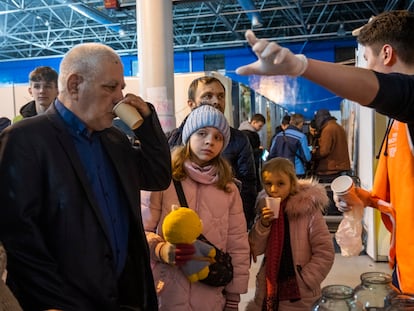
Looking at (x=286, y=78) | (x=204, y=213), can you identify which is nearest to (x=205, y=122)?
(x=204, y=213)

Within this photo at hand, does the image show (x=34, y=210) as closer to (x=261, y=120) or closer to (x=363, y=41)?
(x=363, y=41)

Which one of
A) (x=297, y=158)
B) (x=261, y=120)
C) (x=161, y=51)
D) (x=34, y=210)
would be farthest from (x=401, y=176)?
(x=261, y=120)

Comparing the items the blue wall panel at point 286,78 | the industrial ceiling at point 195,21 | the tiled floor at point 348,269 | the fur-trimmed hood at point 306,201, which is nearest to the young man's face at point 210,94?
the fur-trimmed hood at point 306,201

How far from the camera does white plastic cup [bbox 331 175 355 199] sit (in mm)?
1472

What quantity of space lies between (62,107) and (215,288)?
108 cm

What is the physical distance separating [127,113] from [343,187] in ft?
2.50

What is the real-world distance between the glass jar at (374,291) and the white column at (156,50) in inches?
123

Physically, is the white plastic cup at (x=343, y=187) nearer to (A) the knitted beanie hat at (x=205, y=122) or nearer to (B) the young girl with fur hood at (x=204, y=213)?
(B) the young girl with fur hood at (x=204, y=213)

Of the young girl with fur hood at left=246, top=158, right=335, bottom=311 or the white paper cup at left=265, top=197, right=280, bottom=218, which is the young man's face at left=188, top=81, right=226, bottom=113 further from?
the white paper cup at left=265, top=197, right=280, bottom=218

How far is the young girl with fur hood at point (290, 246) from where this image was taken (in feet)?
7.70

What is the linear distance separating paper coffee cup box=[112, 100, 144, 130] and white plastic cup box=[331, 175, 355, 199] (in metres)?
0.70

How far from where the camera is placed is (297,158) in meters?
7.06

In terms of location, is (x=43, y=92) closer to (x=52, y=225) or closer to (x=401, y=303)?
(x=52, y=225)

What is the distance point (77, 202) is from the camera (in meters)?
1.41
